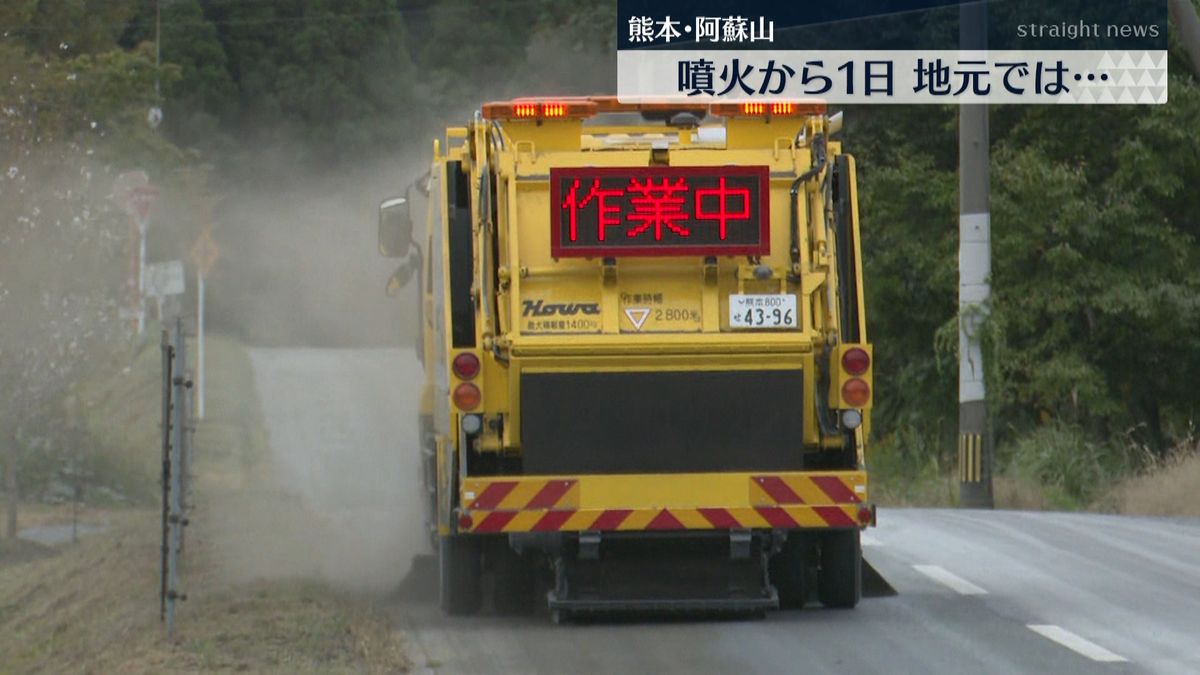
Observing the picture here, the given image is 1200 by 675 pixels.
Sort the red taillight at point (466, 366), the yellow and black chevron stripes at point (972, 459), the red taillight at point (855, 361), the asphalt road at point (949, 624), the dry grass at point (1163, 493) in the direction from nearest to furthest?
the asphalt road at point (949, 624) → the red taillight at point (466, 366) → the red taillight at point (855, 361) → the dry grass at point (1163, 493) → the yellow and black chevron stripes at point (972, 459)

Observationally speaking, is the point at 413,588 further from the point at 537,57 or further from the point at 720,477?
the point at 537,57

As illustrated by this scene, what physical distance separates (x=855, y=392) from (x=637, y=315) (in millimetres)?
1285

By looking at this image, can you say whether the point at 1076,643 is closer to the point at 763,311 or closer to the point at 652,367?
the point at 763,311

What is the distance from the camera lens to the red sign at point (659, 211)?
11.3 metres

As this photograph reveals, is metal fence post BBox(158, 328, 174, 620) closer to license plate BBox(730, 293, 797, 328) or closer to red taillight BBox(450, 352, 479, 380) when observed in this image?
red taillight BBox(450, 352, 479, 380)

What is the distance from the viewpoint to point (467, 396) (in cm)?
1141

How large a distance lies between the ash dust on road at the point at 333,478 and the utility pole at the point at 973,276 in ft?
20.1

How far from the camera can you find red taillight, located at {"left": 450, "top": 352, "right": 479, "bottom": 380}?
11398mm

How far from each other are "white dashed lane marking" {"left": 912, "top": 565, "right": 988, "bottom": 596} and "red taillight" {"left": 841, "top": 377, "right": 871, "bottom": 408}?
64.2 inches

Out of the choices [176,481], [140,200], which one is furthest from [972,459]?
[176,481]

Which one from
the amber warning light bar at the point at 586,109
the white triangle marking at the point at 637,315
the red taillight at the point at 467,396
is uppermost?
the amber warning light bar at the point at 586,109
